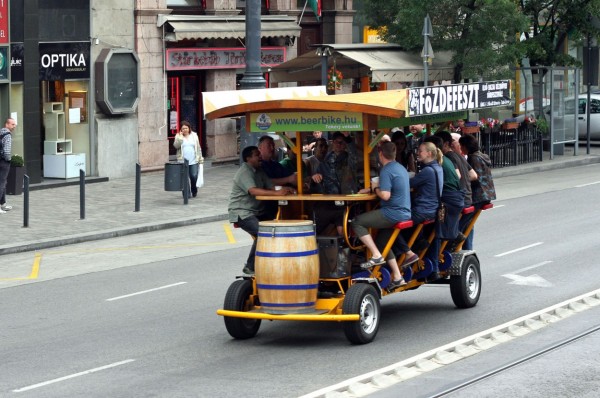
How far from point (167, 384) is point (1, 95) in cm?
1769

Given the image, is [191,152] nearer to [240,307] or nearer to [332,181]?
[332,181]

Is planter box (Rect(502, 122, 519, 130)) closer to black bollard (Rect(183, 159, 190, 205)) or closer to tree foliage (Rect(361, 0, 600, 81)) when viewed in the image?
tree foliage (Rect(361, 0, 600, 81))

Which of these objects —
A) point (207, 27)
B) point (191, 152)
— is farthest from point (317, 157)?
point (207, 27)

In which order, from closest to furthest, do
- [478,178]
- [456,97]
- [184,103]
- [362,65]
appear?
[456,97], [478,178], [362,65], [184,103]

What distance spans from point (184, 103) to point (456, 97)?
19894mm

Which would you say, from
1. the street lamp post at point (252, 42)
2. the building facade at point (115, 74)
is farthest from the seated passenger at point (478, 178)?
the building facade at point (115, 74)

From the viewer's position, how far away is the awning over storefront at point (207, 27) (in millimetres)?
30906

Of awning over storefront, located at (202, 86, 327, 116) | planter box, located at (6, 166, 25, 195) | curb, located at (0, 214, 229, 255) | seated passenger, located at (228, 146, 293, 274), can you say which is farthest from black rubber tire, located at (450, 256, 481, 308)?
planter box, located at (6, 166, 25, 195)

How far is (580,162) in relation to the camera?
35219 mm

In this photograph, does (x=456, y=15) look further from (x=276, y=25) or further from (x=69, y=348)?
(x=69, y=348)

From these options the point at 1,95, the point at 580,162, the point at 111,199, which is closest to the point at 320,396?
the point at 111,199

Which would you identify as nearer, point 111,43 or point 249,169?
point 249,169

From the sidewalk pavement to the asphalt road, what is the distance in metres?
0.56

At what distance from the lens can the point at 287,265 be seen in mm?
11977
